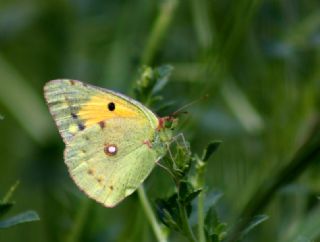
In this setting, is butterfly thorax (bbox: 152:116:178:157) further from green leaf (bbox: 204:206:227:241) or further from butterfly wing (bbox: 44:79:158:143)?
green leaf (bbox: 204:206:227:241)

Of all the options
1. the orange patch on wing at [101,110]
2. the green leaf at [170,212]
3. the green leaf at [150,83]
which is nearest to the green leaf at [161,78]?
the green leaf at [150,83]

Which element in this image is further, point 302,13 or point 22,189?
point 22,189

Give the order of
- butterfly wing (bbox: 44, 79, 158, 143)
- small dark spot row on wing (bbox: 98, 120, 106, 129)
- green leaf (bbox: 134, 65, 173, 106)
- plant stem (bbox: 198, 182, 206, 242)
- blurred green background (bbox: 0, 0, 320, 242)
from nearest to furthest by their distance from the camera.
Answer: plant stem (bbox: 198, 182, 206, 242) < green leaf (bbox: 134, 65, 173, 106) < butterfly wing (bbox: 44, 79, 158, 143) < small dark spot row on wing (bbox: 98, 120, 106, 129) < blurred green background (bbox: 0, 0, 320, 242)

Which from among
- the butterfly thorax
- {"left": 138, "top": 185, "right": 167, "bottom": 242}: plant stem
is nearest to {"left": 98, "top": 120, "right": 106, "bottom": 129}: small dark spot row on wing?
the butterfly thorax

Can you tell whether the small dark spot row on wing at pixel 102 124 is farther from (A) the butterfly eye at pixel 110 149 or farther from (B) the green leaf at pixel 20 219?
(B) the green leaf at pixel 20 219

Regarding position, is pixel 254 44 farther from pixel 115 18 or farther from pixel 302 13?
pixel 115 18

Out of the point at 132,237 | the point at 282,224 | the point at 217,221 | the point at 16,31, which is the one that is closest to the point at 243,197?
the point at 282,224
